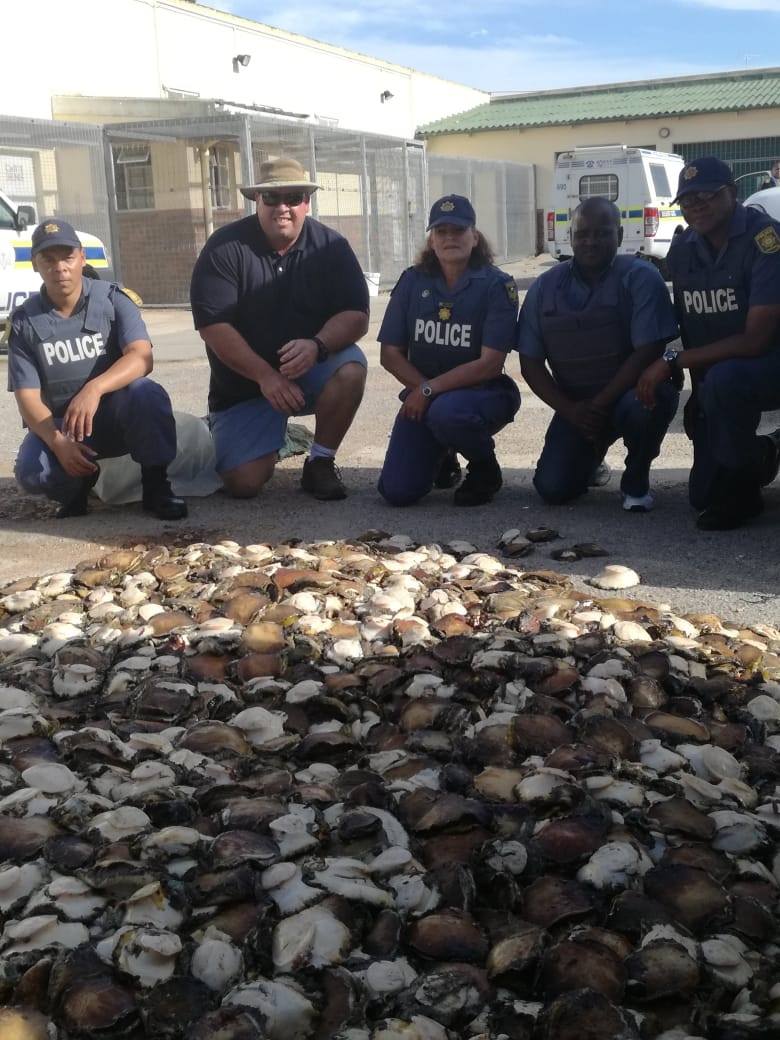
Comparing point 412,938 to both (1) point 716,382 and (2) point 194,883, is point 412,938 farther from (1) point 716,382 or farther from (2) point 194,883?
(1) point 716,382

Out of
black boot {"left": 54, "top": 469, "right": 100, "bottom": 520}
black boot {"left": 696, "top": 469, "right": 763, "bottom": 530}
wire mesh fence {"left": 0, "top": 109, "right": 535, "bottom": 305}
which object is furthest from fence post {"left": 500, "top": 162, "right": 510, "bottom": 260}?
black boot {"left": 696, "top": 469, "right": 763, "bottom": 530}

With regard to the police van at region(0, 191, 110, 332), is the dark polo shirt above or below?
below

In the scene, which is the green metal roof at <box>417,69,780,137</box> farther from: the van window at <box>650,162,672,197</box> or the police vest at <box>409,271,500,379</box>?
the police vest at <box>409,271,500,379</box>

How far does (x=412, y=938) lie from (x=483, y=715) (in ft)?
2.89

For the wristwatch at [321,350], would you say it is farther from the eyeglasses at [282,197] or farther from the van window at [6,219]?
the van window at [6,219]

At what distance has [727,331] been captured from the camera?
4.55 m

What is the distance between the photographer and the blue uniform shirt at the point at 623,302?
4605 millimetres

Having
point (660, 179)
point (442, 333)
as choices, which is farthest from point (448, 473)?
point (660, 179)

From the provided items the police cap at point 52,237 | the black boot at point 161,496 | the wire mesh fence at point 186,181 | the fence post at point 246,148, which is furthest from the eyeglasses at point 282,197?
the fence post at point 246,148

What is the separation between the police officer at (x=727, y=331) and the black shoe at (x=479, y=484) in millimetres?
798

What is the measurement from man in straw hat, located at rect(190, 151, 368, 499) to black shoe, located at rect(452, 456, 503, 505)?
1.90ft

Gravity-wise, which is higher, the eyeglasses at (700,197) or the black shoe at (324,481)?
the eyeglasses at (700,197)

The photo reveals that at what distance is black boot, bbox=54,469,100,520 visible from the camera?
5008 millimetres

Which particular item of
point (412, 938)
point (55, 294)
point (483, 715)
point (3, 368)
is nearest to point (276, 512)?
point (55, 294)
